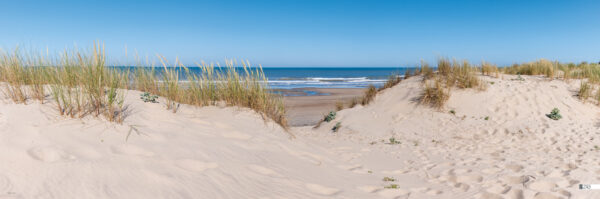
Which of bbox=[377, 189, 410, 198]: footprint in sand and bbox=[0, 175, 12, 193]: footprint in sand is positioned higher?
bbox=[0, 175, 12, 193]: footprint in sand

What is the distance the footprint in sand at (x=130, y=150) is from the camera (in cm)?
329

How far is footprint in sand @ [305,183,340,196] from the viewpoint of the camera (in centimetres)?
357

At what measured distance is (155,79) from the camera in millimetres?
6523

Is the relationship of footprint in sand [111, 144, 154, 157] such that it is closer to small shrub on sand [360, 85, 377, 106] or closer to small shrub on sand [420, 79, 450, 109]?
small shrub on sand [420, 79, 450, 109]

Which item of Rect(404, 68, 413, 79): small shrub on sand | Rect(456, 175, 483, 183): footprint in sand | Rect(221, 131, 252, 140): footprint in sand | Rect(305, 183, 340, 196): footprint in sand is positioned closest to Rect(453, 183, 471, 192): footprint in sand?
Rect(456, 175, 483, 183): footprint in sand

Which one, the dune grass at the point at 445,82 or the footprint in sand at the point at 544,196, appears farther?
the dune grass at the point at 445,82

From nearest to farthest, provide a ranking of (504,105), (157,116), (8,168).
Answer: (8,168), (157,116), (504,105)

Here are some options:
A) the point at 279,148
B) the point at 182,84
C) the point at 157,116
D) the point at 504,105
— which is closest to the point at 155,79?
the point at 182,84

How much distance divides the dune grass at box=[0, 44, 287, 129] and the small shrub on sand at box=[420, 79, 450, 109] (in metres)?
4.98

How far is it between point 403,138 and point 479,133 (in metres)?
1.84

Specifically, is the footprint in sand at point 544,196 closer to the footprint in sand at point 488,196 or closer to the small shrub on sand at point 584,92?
A: the footprint in sand at point 488,196

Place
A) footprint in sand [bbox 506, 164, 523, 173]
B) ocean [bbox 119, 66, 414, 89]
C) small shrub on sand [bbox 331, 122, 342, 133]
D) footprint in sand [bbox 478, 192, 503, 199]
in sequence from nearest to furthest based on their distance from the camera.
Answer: footprint in sand [bbox 478, 192, 503, 199] → footprint in sand [bbox 506, 164, 523, 173] → small shrub on sand [bbox 331, 122, 342, 133] → ocean [bbox 119, 66, 414, 89]

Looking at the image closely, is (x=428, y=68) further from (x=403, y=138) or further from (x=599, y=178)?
(x=599, y=178)

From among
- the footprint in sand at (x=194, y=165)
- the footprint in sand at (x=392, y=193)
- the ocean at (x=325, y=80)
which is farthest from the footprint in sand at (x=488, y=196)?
the ocean at (x=325, y=80)
